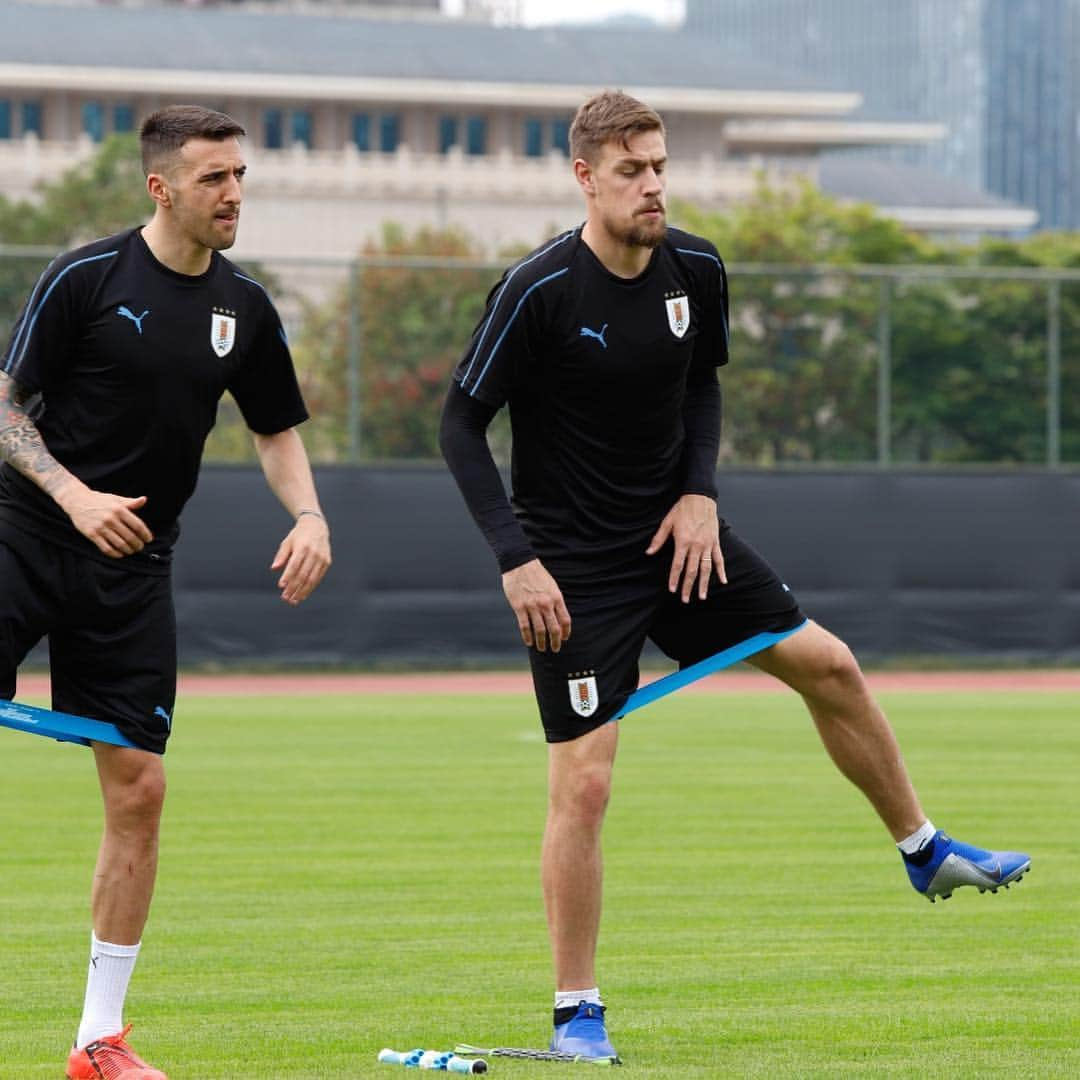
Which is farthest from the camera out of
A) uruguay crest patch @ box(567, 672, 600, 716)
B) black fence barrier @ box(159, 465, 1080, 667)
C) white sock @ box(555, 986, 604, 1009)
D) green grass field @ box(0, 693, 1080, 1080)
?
black fence barrier @ box(159, 465, 1080, 667)

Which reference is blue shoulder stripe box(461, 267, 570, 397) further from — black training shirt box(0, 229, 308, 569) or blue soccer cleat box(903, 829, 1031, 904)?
blue soccer cleat box(903, 829, 1031, 904)

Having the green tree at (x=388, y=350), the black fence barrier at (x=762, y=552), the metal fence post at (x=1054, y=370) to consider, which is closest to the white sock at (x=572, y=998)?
the black fence barrier at (x=762, y=552)

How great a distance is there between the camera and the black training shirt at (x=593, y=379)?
6840mm

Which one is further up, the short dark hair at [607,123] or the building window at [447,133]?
the building window at [447,133]

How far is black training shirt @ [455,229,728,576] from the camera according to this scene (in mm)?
6840

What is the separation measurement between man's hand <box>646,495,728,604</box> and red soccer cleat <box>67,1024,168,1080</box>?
192 cm

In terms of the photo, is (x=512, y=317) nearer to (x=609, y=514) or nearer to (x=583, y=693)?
(x=609, y=514)

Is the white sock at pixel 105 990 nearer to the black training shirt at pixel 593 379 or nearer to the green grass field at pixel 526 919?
the green grass field at pixel 526 919

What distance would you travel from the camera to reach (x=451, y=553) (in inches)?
990

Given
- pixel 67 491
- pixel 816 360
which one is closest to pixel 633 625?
pixel 67 491

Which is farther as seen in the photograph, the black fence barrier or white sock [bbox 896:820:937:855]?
the black fence barrier

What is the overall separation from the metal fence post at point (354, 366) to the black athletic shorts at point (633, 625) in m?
18.7

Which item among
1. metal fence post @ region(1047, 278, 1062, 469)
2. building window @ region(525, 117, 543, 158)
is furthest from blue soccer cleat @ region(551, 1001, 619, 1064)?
building window @ region(525, 117, 543, 158)

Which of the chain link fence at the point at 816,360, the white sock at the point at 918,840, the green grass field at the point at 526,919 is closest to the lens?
the green grass field at the point at 526,919
